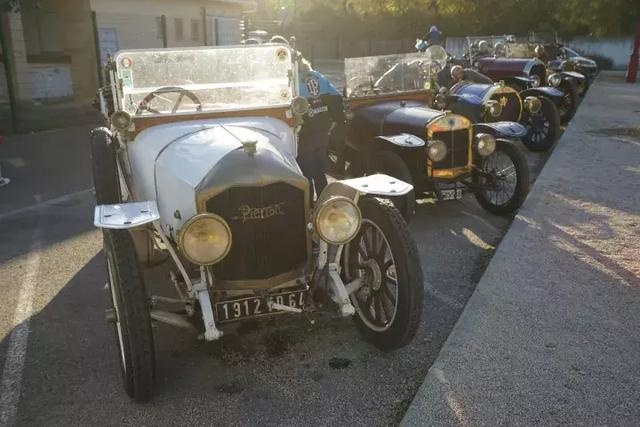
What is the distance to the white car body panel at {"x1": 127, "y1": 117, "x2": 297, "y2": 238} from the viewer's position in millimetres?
3287

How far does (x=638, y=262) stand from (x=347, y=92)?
3.74 m

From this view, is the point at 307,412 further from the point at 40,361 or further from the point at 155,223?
the point at 40,361

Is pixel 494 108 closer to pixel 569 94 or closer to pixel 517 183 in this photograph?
pixel 517 183

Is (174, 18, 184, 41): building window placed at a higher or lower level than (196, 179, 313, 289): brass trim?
higher

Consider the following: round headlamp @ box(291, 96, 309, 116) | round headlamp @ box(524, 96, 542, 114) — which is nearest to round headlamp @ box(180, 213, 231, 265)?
round headlamp @ box(291, 96, 309, 116)

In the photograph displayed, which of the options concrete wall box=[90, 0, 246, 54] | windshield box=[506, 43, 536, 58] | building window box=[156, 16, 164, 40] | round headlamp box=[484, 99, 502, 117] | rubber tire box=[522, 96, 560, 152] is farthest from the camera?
building window box=[156, 16, 164, 40]

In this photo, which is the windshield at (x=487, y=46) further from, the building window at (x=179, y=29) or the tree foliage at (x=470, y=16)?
the building window at (x=179, y=29)

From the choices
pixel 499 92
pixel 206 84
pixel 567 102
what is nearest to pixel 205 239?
pixel 206 84

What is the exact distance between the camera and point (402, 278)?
10.6ft

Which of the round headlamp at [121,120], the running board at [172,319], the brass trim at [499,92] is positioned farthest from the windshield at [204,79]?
the brass trim at [499,92]

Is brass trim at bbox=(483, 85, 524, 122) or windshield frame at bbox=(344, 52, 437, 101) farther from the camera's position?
brass trim at bbox=(483, 85, 524, 122)

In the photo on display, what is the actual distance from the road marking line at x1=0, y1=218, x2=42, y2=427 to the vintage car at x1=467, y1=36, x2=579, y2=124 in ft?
30.8

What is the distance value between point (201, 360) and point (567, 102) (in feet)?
35.7

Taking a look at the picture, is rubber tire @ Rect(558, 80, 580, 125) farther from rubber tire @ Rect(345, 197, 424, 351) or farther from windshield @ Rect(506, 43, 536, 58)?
rubber tire @ Rect(345, 197, 424, 351)
